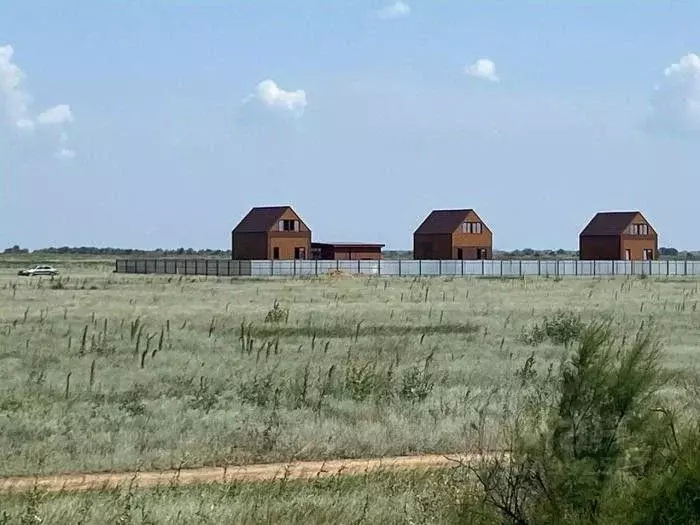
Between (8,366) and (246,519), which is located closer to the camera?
(246,519)

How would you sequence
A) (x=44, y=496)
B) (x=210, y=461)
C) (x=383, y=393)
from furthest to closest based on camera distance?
(x=383, y=393) < (x=210, y=461) < (x=44, y=496)

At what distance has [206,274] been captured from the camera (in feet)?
298

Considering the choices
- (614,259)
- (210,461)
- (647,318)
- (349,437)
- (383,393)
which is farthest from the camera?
(614,259)

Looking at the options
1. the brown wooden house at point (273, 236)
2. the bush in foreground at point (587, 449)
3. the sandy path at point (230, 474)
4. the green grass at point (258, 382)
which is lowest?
the sandy path at point (230, 474)

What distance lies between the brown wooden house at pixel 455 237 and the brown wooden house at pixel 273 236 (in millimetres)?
11722

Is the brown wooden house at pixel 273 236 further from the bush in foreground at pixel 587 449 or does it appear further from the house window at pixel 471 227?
the bush in foreground at pixel 587 449

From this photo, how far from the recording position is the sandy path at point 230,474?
10.6 m

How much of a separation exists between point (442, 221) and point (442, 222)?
0.27 m

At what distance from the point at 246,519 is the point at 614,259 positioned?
313 feet

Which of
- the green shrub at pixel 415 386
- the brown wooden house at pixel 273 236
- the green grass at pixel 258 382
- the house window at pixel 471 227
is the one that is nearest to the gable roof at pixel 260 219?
the brown wooden house at pixel 273 236

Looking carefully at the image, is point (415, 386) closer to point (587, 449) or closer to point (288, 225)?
point (587, 449)

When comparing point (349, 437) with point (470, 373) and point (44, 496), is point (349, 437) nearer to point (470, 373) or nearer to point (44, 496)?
point (44, 496)

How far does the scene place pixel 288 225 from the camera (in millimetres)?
99500

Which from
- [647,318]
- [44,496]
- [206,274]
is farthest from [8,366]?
[206,274]
